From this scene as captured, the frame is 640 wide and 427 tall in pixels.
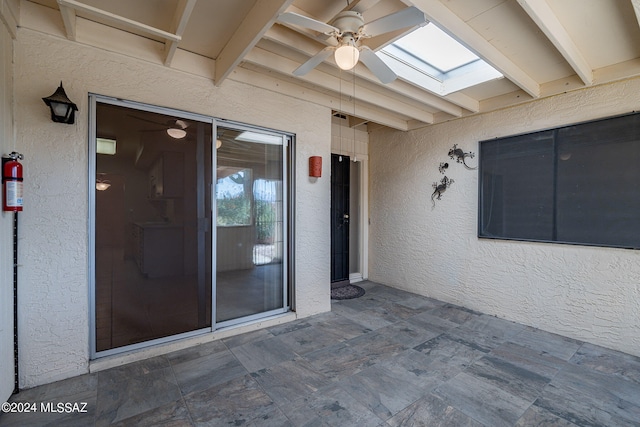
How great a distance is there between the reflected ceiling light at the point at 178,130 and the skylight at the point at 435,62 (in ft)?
6.50

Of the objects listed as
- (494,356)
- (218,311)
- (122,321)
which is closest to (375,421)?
(494,356)

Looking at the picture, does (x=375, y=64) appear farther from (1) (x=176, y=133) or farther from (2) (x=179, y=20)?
(1) (x=176, y=133)

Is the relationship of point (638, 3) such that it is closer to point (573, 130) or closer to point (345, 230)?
point (573, 130)

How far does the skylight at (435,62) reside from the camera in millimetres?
2519

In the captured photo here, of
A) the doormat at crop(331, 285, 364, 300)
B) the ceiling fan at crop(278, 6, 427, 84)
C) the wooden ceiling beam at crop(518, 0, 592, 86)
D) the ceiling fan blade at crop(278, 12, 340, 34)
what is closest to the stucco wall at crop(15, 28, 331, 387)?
the ceiling fan blade at crop(278, 12, 340, 34)

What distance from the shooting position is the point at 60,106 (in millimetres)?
1969

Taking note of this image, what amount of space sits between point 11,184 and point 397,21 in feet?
8.54

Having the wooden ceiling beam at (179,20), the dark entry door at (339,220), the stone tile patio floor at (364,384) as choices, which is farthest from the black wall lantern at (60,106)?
the dark entry door at (339,220)

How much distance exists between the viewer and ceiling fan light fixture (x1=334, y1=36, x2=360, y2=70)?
1.86 meters

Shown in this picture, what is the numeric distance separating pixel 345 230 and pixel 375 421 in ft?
11.1

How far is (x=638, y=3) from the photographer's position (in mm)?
1765

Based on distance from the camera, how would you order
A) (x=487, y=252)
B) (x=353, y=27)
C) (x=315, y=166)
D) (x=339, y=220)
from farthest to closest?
(x=339, y=220) < (x=487, y=252) < (x=315, y=166) < (x=353, y=27)

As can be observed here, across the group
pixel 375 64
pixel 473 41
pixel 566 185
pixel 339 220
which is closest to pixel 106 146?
pixel 375 64

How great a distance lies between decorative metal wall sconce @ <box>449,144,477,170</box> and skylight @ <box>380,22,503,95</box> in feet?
3.10
